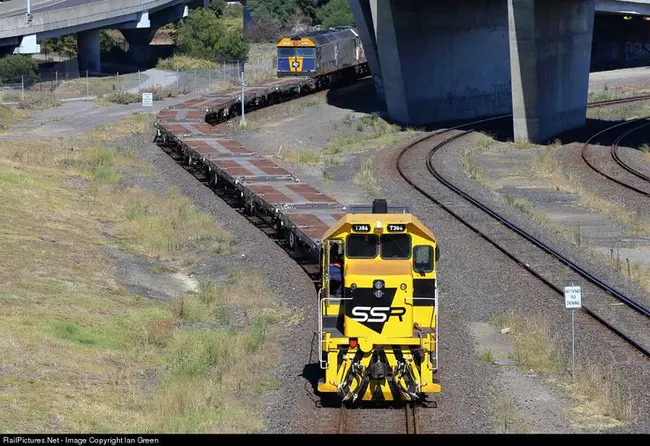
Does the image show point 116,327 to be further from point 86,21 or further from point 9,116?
point 86,21

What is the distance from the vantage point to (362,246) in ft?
60.2

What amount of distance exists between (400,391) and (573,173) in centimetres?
2923

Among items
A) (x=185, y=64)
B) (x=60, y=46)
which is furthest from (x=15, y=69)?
(x=60, y=46)

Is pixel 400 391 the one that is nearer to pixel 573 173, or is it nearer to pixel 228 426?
pixel 228 426

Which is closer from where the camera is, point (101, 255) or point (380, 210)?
point (380, 210)

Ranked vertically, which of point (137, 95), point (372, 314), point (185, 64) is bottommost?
point (137, 95)

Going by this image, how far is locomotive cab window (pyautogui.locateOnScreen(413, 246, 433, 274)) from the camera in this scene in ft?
59.8

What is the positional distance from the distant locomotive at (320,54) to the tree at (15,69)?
18963 millimetres

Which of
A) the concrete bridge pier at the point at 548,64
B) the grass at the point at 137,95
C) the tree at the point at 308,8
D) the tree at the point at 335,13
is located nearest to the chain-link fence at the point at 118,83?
the grass at the point at 137,95

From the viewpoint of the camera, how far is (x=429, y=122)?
62.4 metres

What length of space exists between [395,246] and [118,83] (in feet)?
228

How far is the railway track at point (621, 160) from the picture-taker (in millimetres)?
42375

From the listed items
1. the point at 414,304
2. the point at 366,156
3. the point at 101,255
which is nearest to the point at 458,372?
the point at 414,304

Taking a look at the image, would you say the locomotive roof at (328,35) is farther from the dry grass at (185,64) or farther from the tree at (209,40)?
the tree at (209,40)
